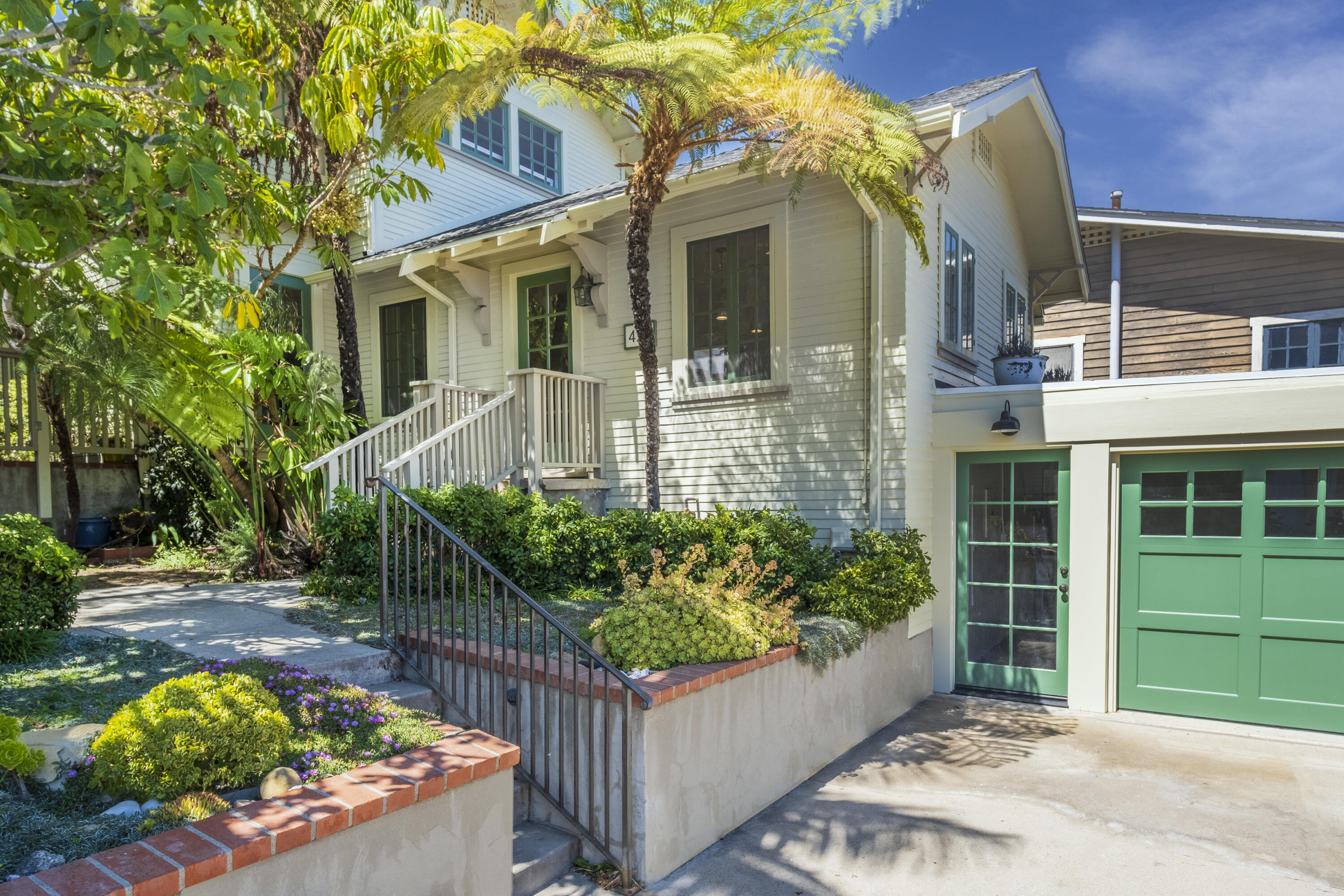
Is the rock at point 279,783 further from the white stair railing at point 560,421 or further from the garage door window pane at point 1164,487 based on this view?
the garage door window pane at point 1164,487

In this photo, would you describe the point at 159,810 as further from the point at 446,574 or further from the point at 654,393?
the point at 654,393

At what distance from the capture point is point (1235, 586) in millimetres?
6508

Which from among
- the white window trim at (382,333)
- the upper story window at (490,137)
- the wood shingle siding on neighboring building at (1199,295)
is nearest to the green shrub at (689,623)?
the white window trim at (382,333)

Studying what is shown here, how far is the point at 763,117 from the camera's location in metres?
6.45

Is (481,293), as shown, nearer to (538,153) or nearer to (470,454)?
(470,454)

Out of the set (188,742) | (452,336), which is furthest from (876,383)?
(188,742)

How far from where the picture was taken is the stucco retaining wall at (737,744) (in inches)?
158

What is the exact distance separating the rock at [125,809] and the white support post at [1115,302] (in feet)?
40.5

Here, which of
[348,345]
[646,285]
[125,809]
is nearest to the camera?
[125,809]

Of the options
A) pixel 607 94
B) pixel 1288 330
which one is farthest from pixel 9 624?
pixel 1288 330

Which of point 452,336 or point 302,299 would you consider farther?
point 302,299

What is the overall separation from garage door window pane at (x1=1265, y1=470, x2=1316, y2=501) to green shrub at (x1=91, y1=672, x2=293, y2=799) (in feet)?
23.5

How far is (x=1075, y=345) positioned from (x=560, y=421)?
8903mm

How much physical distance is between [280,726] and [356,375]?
662 cm
